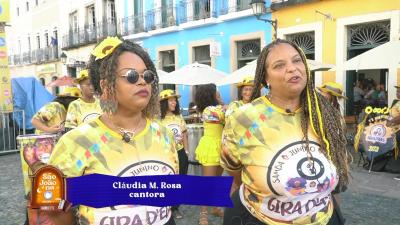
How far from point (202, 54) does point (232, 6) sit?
9.46 ft

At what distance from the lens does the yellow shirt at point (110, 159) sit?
1829mm

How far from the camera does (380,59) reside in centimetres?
788

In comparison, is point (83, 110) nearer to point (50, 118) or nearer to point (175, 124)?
point (50, 118)

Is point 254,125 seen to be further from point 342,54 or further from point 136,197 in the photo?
point 342,54

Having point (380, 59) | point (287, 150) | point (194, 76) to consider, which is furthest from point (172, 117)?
point (194, 76)

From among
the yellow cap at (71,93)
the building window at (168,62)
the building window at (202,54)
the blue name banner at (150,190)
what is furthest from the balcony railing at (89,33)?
the blue name banner at (150,190)

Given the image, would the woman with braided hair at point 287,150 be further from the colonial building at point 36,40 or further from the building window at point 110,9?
the colonial building at point 36,40

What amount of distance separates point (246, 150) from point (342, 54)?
996 centimetres

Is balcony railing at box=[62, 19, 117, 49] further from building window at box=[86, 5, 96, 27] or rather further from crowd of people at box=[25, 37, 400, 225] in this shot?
crowd of people at box=[25, 37, 400, 225]

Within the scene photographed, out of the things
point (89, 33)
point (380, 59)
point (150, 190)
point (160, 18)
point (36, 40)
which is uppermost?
point (36, 40)

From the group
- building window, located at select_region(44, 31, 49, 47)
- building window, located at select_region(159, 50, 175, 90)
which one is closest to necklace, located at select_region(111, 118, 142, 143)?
building window, located at select_region(159, 50, 175, 90)

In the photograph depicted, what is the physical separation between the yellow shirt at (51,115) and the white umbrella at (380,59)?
553cm

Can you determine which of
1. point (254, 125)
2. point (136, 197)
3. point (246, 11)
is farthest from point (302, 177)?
point (246, 11)

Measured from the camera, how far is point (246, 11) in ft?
46.6
